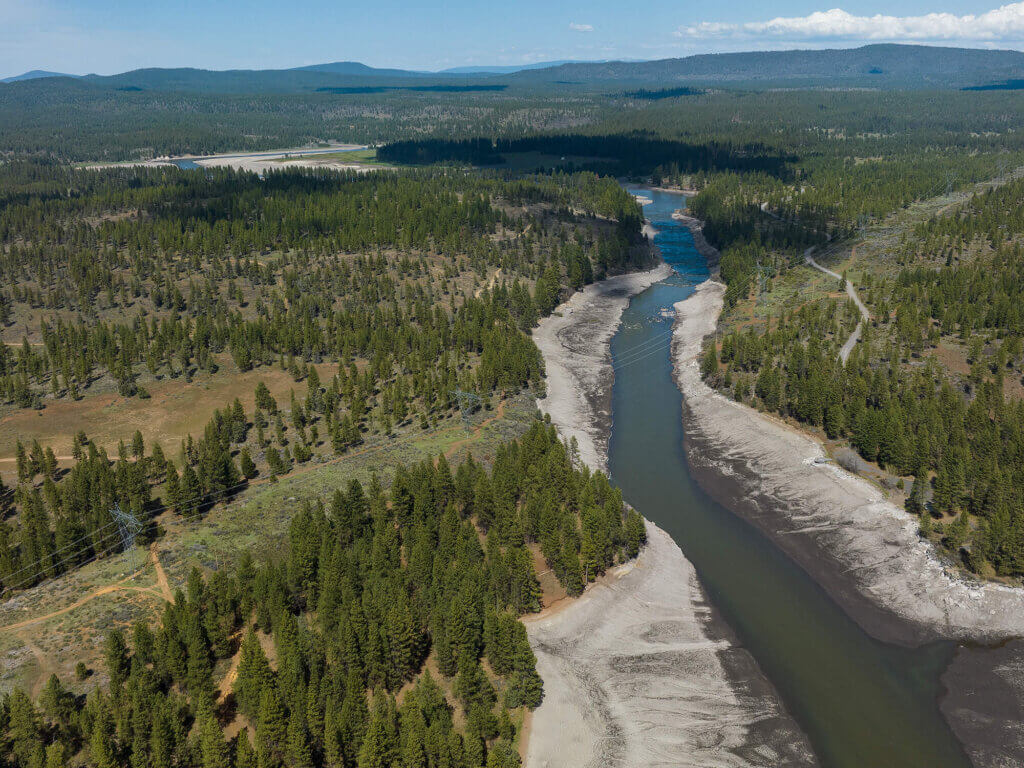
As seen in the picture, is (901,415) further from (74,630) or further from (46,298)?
(46,298)

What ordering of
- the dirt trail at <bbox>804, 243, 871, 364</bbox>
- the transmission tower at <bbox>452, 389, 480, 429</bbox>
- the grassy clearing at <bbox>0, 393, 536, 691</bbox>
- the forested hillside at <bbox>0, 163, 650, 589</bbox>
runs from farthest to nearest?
the dirt trail at <bbox>804, 243, 871, 364</bbox>, the transmission tower at <bbox>452, 389, 480, 429</bbox>, the forested hillside at <bbox>0, 163, 650, 589</bbox>, the grassy clearing at <bbox>0, 393, 536, 691</bbox>

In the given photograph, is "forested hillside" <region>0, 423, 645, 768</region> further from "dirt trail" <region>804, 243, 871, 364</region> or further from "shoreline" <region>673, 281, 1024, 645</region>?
"dirt trail" <region>804, 243, 871, 364</region>

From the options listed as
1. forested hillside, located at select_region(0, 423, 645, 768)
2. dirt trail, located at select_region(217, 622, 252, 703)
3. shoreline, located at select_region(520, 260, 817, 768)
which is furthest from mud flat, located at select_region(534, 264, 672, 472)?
dirt trail, located at select_region(217, 622, 252, 703)

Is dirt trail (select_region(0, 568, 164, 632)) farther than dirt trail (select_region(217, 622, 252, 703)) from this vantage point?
Yes

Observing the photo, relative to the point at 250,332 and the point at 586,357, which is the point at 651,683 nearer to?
the point at 586,357

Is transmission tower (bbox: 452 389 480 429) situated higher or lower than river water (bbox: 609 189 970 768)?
higher

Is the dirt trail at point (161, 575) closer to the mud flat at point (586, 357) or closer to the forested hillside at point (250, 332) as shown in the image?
the forested hillside at point (250, 332)

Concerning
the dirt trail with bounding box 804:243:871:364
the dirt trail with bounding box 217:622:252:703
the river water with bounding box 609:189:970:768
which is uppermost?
the dirt trail with bounding box 804:243:871:364

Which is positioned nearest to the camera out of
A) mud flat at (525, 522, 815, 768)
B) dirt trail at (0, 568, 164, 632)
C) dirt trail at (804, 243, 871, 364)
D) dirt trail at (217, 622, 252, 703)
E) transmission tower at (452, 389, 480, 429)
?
mud flat at (525, 522, 815, 768)
